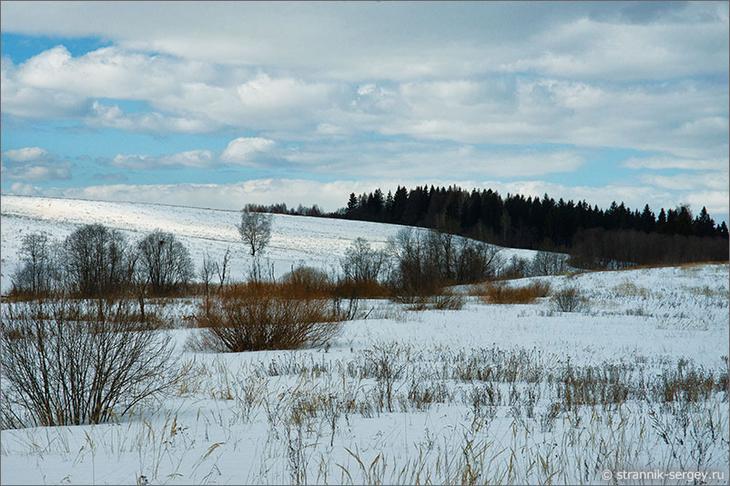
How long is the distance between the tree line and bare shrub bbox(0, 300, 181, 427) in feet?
234

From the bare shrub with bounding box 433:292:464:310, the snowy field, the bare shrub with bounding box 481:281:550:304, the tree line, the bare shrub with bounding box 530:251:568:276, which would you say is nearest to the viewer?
the snowy field

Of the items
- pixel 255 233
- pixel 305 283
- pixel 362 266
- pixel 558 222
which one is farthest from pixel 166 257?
pixel 558 222

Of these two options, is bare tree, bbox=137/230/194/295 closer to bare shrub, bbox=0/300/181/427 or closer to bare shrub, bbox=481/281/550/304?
bare shrub, bbox=481/281/550/304

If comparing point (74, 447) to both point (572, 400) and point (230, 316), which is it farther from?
point (230, 316)

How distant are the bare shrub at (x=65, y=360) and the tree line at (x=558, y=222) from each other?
7118cm

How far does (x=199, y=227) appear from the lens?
243ft

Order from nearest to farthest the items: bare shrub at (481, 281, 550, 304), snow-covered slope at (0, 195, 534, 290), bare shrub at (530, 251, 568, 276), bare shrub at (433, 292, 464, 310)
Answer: bare shrub at (433, 292, 464, 310), bare shrub at (481, 281, 550, 304), snow-covered slope at (0, 195, 534, 290), bare shrub at (530, 251, 568, 276)

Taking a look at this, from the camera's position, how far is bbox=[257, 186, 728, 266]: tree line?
78.6m

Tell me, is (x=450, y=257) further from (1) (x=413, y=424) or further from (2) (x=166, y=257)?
(1) (x=413, y=424)

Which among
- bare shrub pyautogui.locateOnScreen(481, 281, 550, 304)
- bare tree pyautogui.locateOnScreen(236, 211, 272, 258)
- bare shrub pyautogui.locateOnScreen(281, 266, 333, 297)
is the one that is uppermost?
bare tree pyautogui.locateOnScreen(236, 211, 272, 258)

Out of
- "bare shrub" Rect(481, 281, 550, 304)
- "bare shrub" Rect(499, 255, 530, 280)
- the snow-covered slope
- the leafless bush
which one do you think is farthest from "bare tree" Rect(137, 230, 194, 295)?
"bare shrub" Rect(499, 255, 530, 280)

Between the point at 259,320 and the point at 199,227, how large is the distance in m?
60.5

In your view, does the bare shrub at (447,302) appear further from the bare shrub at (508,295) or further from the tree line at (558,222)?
the tree line at (558,222)

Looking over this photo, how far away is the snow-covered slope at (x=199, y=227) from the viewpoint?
59.1 meters
